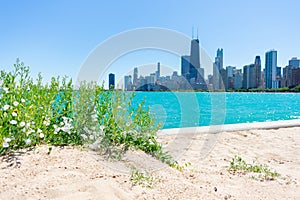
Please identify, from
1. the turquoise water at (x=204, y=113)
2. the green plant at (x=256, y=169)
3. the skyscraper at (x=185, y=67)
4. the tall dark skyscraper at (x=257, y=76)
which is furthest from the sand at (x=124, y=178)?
the tall dark skyscraper at (x=257, y=76)

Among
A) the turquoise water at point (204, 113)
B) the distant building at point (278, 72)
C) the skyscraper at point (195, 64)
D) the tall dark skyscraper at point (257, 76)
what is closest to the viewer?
the skyscraper at point (195, 64)

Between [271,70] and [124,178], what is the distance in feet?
266

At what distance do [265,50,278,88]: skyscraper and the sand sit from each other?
A: 246 ft

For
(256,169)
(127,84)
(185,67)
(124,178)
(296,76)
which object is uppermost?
(296,76)

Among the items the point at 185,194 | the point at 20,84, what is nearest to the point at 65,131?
the point at 20,84

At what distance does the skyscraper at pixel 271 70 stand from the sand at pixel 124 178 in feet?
246

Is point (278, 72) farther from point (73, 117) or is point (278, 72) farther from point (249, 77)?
point (73, 117)

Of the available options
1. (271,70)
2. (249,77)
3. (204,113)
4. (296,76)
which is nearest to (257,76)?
(249,77)

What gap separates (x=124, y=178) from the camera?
2139 mm

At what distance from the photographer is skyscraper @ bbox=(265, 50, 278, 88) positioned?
234 ft

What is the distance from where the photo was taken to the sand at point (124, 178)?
184 cm

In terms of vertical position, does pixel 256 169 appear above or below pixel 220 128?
below

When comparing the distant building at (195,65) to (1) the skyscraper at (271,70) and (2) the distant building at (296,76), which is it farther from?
(1) the skyscraper at (271,70)

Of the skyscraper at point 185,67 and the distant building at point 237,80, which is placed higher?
the distant building at point 237,80
